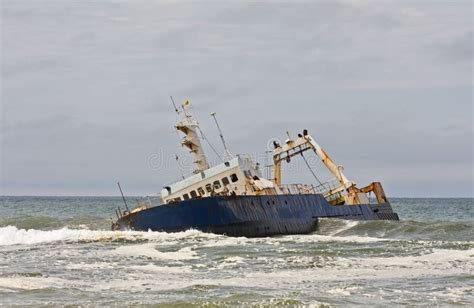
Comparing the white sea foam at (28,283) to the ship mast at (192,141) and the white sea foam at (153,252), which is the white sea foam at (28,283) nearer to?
the white sea foam at (153,252)

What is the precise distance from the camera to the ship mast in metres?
38.7

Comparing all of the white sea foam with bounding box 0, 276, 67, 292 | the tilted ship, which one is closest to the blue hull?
the tilted ship

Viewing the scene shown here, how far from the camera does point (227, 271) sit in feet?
77.6

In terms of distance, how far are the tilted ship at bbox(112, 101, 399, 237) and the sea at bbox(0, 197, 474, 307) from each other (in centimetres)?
64

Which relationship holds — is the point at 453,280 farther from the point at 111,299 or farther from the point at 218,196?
the point at 218,196

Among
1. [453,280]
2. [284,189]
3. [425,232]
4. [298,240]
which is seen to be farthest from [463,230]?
[453,280]

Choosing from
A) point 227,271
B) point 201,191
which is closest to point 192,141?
point 201,191

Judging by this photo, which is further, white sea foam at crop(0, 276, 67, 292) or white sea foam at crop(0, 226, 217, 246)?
white sea foam at crop(0, 226, 217, 246)

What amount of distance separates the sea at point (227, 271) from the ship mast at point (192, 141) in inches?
209

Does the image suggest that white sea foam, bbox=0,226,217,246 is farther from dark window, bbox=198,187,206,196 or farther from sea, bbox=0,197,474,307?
dark window, bbox=198,187,206,196

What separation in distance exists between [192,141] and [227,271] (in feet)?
51.3

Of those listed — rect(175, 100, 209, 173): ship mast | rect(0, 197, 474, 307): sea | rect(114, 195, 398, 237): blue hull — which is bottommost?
rect(0, 197, 474, 307): sea

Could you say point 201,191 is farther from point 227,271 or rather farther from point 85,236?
point 227,271

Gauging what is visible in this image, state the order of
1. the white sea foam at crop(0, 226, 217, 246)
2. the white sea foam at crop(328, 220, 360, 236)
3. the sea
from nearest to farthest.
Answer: the sea, the white sea foam at crop(0, 226, 217, 246), the white sea foam at crop(328, 220, 360, 236)
